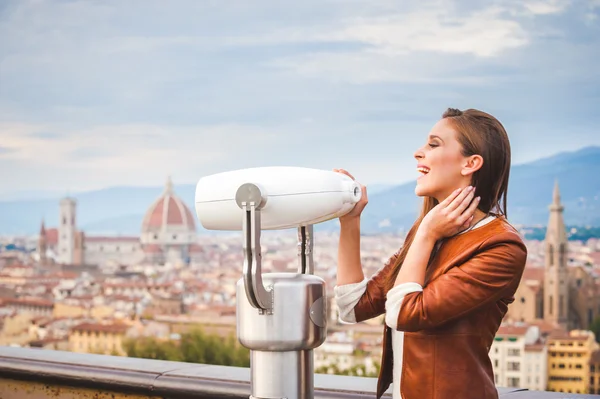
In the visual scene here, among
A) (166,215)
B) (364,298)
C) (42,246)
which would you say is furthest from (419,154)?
(166,215)

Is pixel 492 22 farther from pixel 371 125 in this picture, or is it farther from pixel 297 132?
pixel 297 132

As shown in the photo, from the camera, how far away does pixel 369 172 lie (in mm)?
30703

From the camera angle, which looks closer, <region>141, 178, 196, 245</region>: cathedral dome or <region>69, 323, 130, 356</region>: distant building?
<region>69, 323, 130, 356</region>: distant building

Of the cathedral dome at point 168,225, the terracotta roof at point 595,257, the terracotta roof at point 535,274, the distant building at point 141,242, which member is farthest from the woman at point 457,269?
the cathedral dome at point 168,225

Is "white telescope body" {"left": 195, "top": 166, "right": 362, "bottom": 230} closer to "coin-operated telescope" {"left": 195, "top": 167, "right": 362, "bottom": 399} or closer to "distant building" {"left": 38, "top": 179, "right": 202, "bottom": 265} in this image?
"coin-operated telescope" {"left": 195, "top": 167, "right": 362, "bottom": 399}

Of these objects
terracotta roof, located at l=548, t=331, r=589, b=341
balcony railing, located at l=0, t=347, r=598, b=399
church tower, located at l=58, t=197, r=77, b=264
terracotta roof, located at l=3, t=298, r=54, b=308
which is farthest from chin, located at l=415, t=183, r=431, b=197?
church tower, located at l=58, t=197, r=77, b=264

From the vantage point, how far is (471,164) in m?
1.00

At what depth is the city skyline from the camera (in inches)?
1284

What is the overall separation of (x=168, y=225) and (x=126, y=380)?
1717 inches

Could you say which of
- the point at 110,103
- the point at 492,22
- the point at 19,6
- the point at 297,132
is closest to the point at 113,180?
the point at 110,103

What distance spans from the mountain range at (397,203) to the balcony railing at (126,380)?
33 centimetres

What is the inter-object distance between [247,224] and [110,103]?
39.7 m

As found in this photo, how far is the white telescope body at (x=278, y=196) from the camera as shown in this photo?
39.9 inches

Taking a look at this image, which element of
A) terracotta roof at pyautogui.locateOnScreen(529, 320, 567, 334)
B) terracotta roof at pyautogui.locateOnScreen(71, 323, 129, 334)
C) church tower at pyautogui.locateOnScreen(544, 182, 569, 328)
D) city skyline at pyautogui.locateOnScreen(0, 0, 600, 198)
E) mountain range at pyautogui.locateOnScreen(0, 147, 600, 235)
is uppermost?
city skyline at pyautogui.locateOnScreen(0, 0, 600, 198)
